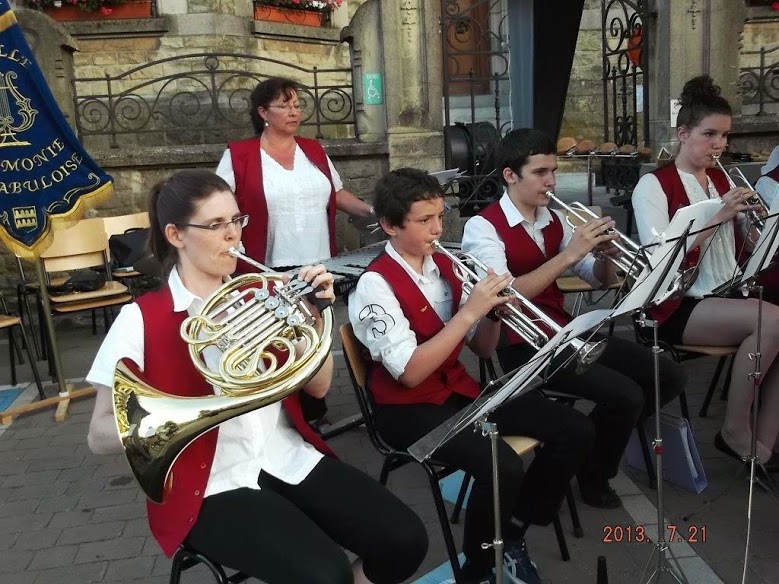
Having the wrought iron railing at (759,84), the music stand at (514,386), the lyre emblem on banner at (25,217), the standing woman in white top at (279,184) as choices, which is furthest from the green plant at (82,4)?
the music stand at (514,386)

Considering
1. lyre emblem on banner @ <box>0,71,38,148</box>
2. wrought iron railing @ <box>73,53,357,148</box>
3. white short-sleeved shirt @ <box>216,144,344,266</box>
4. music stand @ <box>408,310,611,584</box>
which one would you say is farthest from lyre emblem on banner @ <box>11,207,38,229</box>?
music stand @ <box>408,310,611,584</box>

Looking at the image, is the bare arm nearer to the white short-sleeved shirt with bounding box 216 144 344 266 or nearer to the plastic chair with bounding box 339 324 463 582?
the plastic chair with bounding box 339 324 463 582

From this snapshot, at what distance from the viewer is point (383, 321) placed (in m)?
2.58

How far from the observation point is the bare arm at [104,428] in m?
1.93

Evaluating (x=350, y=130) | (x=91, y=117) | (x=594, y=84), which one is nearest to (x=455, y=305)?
(x=91, y=117)

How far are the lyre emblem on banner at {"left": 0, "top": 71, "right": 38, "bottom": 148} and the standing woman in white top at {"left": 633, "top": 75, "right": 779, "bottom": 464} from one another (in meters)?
3.40

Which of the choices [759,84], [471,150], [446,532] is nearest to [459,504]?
[446,532]

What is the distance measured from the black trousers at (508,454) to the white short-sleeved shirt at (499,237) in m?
0.60

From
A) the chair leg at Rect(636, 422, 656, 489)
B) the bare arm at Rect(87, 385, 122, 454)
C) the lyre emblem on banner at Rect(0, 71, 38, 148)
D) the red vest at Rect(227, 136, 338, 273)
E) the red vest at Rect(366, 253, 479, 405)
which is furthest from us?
the lyre emblem on banner at Rect(0, 71, 38, 148)

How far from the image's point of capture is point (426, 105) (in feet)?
23.6

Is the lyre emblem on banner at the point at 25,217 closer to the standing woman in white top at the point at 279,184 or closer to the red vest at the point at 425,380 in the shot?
the standing woman in white top at the point at 279,184

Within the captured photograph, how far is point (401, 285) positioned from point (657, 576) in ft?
4.18

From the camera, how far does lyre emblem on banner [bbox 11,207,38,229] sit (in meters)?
4.61
